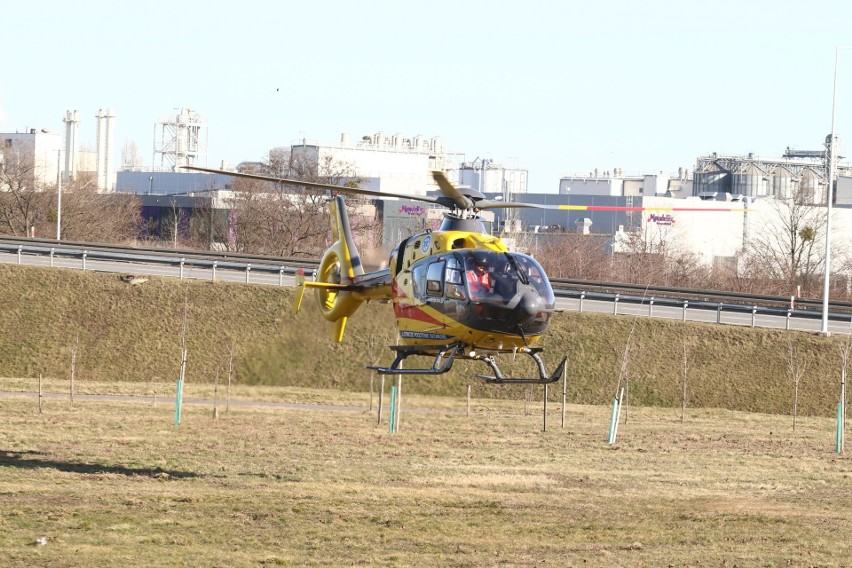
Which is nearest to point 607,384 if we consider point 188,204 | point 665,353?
point 665,353

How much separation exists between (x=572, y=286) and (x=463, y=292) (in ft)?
127

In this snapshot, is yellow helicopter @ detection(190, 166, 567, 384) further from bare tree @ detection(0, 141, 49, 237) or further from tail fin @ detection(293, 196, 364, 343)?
bare tree @ detection(0, 141, 49, 237)

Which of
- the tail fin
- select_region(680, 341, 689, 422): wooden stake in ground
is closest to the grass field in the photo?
select_region(680, 341, 689, 422): wooden stake in ground

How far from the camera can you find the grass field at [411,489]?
24281mm

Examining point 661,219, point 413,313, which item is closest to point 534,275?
point 413,313

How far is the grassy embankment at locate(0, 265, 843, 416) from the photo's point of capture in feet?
169

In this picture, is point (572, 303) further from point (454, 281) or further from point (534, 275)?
point (454, 281)

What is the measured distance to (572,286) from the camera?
63.4 meters

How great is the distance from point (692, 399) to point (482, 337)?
28.3 metres

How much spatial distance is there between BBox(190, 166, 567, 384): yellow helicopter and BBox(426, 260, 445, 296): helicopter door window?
0.8 inches

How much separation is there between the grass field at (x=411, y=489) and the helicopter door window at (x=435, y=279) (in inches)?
195

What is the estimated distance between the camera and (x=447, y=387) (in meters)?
51.2

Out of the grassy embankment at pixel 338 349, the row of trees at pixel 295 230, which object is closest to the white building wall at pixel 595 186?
the row of trees at pixel 295 230

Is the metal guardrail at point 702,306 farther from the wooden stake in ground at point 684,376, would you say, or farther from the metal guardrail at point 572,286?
the wooden stake in ground at point 684,376
